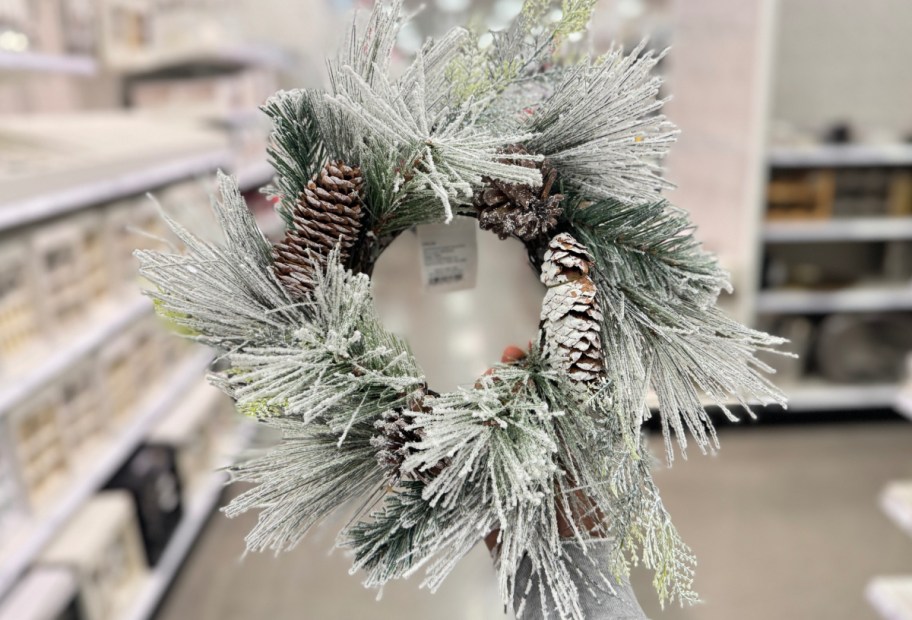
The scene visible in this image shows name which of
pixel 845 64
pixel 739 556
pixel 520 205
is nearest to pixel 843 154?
pixel 845 64

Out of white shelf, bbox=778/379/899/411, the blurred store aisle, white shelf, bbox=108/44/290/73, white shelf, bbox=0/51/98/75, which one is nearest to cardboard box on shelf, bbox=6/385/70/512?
the blurred store aisle

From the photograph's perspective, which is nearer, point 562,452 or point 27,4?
point 562,452

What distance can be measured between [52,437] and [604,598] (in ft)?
5.30

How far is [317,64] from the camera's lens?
645 mm

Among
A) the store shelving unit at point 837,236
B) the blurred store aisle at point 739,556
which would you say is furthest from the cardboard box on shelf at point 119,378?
the store shelving unit at point 837,236

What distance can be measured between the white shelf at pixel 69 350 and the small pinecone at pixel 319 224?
1.22m

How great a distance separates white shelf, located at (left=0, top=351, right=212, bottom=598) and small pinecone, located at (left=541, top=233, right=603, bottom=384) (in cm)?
81

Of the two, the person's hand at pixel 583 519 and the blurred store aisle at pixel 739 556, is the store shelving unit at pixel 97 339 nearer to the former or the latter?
the blurred store aisle at pixel 739 556

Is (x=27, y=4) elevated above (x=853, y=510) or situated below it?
above

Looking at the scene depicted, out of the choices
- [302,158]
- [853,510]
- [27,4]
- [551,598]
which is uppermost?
[27,4]

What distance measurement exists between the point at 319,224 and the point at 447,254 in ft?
0.55

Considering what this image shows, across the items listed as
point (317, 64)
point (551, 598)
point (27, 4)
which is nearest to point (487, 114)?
point (317, 64)

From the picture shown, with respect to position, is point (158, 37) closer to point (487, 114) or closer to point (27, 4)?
point (27, 4)

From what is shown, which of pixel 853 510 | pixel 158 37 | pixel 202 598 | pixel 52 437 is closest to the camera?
pixel 52 437
